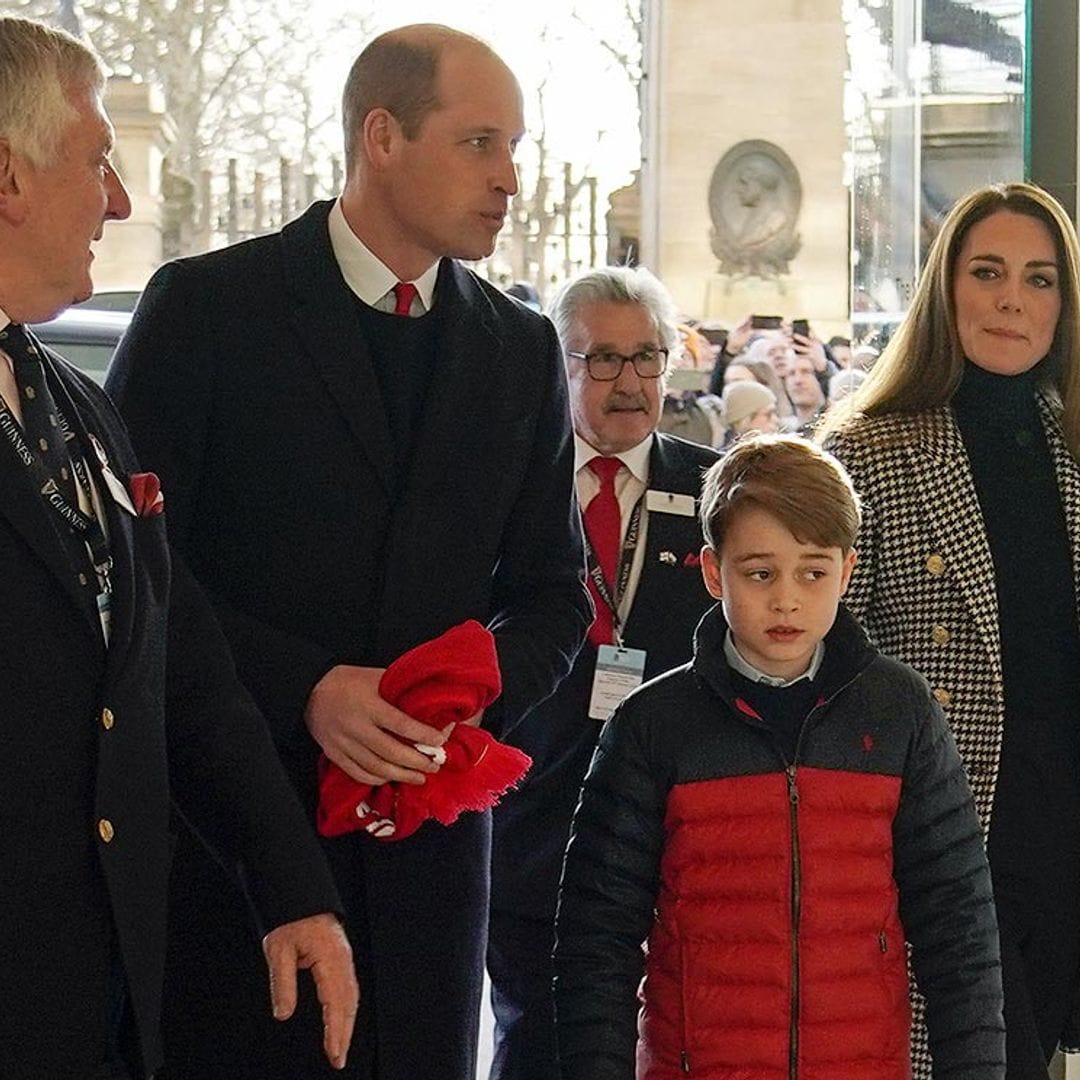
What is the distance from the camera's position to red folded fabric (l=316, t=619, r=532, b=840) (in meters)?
1.96

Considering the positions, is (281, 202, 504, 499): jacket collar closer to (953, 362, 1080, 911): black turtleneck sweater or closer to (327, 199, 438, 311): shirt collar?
(327, 199, 438, 311): shirt collar

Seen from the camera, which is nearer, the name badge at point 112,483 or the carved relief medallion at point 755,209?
the name badge at point 112,483

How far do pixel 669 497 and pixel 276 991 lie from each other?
1372 millimetres

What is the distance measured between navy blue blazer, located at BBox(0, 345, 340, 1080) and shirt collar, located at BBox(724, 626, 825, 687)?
24.1 inches

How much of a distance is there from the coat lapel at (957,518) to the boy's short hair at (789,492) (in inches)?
9.7

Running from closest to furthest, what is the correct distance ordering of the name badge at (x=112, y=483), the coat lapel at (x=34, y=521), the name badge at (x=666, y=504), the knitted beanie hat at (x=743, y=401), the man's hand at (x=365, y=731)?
the coat lapel at (x=34, y=521), the name badge at (x=112, y=483), the man's hand at (x=365, y=731), the name badge at (x=666, y=504), the knitted beanie hat at (x=743, y=401)

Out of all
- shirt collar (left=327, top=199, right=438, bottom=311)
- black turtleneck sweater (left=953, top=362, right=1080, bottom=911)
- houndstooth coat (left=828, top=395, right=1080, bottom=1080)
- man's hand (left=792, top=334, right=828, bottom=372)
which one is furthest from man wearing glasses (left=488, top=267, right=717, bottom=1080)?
man's hand (left=792, top=334, right=828, bottom=372)

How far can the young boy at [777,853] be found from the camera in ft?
6.66

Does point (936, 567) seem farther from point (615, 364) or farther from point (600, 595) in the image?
point (615, 364)

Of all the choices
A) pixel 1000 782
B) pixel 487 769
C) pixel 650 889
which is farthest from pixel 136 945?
pixel 1000 782

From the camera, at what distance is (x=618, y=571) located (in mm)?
2906

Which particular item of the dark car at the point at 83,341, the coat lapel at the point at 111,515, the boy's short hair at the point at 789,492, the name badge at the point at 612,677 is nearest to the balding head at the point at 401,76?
the boy's short hair at the point at 789,492

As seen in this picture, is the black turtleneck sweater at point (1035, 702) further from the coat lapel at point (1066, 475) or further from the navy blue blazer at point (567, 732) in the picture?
the navy blue blazer at point (567, 732)

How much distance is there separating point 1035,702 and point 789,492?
50 centimetres
